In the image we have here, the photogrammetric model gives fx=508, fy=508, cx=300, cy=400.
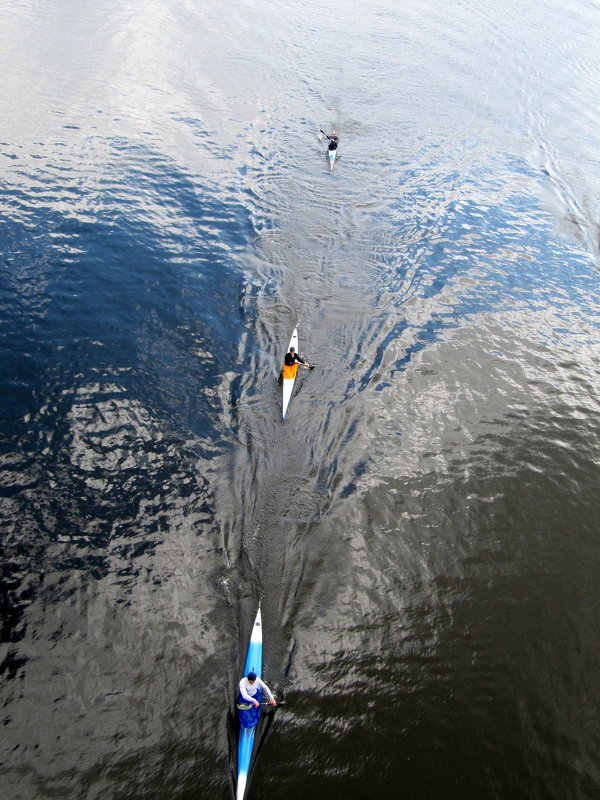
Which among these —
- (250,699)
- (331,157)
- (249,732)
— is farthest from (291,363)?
(331,157)

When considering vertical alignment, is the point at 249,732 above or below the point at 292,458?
below

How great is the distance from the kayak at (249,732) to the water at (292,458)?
1.04ft

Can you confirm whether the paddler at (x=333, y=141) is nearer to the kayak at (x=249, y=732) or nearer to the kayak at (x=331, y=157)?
the kayak at (x=331, y=157)

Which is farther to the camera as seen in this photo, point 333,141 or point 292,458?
point 333,141

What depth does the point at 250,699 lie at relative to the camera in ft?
40.2

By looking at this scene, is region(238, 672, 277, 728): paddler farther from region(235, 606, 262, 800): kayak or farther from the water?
the water

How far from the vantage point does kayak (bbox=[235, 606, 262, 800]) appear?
1162cm

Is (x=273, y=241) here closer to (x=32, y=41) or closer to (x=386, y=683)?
(x=386, y=683)

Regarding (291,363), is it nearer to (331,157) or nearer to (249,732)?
(249,732)

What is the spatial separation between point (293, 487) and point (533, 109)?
48934 mm

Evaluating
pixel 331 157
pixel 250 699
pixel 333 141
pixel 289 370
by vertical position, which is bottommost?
pixel 250 699

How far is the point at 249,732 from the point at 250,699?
907mm

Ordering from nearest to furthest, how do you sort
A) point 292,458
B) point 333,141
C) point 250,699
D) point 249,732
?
point 250,699
point 249,732
point 292,458
point 333,141

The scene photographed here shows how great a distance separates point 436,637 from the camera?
48.1ft
